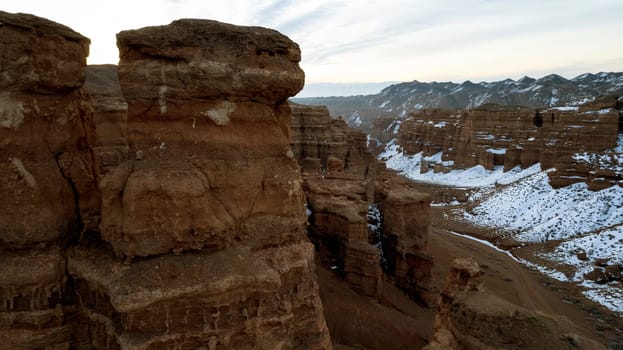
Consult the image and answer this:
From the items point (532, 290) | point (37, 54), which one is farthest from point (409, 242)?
point (37, 54)

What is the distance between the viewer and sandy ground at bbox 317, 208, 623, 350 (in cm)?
1446

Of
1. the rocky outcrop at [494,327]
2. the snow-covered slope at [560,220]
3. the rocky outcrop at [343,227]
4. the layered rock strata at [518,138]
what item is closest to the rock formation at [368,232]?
the rocky outcrop at [343,227]

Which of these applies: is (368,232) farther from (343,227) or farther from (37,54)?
(37,54)

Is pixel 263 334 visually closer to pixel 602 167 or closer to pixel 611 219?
pixel 611 219

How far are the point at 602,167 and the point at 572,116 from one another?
34.5ft

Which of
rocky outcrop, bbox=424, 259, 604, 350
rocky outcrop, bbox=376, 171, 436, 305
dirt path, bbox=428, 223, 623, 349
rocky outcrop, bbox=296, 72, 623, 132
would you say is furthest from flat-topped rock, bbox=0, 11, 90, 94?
rocky outcrop, bbox=296, 72, 623, 132

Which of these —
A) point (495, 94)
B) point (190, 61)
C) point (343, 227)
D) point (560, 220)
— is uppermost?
point (495, 94)

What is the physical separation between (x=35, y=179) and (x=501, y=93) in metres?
143

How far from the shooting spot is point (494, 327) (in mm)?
8734

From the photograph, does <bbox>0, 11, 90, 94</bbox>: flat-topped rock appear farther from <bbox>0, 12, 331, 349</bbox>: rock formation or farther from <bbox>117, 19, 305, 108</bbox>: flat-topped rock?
<bbox>117, 19, 305, 108</bbox>: flat-topped rock

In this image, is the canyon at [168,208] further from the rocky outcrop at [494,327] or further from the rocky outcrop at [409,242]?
the rocky outcrop at [409,242]

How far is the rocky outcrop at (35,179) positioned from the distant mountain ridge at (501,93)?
88711 mm

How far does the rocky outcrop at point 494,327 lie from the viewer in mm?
8375

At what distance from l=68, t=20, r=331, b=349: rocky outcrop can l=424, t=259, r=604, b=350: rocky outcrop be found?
3.26 meters
